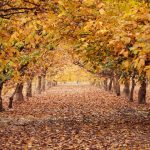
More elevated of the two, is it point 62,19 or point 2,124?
point 62,19

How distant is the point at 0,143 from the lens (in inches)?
727

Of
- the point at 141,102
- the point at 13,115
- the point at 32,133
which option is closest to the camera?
the point at 32,133

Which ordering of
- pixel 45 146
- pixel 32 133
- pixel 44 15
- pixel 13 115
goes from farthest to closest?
1. pixel 13 115
2. pixel 32 133
3. pixel 45 146
4. pixel 44 15

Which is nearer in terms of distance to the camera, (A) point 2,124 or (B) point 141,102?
(A) point 2,124

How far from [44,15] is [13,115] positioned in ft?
56.3

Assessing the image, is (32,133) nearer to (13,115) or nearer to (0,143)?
(0,143)

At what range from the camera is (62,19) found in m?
17.5

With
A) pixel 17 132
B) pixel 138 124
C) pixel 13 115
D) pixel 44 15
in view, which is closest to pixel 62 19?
pixel 44 15

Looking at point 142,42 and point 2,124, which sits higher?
point 142,42

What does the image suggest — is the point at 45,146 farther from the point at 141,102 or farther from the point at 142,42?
the point at 141,102

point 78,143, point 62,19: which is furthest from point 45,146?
point 62,19

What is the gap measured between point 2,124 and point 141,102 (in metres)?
17.2

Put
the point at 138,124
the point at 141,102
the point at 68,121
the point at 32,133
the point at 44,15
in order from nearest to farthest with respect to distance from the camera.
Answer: the point at 44,15 < the point at 32,133 < the point at 138,124 < the point at 68,121 < the point at 141,102

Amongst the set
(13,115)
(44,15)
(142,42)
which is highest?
(44,15)
